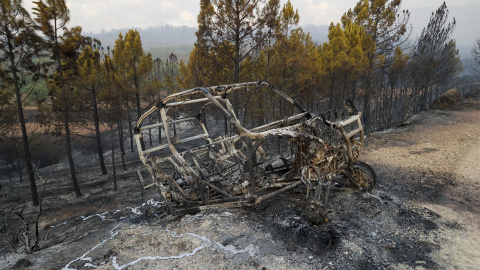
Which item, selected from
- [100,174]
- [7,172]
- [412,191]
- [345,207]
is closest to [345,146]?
[345,207]

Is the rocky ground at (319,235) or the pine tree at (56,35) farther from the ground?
the pine tree at (56,35)

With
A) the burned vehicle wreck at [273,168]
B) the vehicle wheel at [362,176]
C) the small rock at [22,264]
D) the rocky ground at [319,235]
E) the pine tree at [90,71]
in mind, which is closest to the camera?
the rocky ground at [319,235]

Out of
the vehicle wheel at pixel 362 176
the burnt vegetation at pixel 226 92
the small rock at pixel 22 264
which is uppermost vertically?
the burnt vegetation at pixel 226 92

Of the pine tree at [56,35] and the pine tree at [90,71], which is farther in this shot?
the pine tree at [90,71]

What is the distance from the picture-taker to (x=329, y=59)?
17.7 metres

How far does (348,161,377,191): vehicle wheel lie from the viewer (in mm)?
6059

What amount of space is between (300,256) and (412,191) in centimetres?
435

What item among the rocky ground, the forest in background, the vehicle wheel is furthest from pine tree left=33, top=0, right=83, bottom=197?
the vehicle wheel

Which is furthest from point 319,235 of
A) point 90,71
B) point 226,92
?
point 90,71

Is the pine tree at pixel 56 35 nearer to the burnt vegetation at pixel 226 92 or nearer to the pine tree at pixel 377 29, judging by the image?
the burnt vegetation at pixel 226 92

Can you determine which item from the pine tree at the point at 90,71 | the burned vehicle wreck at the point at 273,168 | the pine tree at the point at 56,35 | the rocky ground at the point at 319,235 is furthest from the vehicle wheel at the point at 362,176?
the pine tree at the point at 90,71

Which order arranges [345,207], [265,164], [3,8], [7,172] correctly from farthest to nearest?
1. [7,172]
2. [3,8]
3. [265,164]
4. [345,207]

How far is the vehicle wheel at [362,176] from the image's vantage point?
6059mm

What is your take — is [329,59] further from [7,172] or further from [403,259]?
[7,172]
